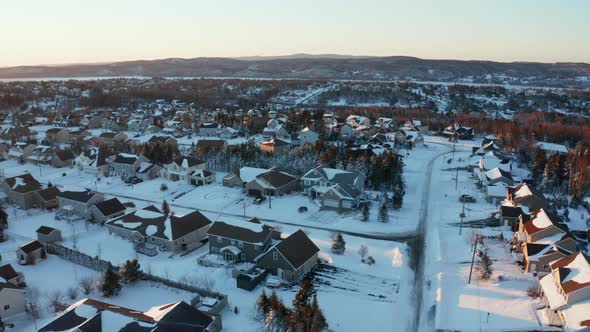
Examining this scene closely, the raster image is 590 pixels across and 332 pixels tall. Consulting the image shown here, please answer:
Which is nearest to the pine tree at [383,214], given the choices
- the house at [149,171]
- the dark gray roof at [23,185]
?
the house at [149,171]

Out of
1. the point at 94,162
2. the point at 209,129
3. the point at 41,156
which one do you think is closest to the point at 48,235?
the point at 94,162

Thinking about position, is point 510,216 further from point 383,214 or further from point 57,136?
point 57,136

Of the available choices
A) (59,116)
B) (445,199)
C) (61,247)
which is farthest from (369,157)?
(59,116)

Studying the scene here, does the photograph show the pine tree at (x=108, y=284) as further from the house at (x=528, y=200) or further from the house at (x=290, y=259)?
the house at (x=528, y=200)

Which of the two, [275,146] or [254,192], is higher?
[275,146]

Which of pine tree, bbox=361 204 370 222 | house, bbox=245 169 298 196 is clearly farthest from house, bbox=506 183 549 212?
house, bbox=245 169 298 196

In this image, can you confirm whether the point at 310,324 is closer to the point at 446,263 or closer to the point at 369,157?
the point at 446,263
